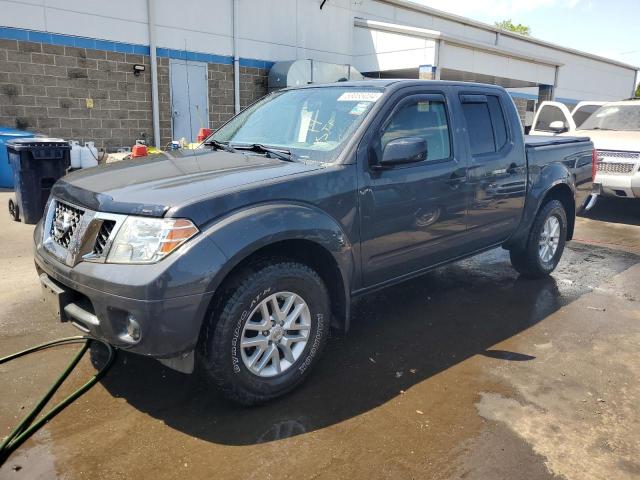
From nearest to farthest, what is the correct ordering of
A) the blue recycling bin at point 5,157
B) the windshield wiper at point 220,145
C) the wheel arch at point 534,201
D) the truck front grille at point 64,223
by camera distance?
the truck front grille at point 64,223, the windshield wiper at point 220,145, the wheel arch at point 534,201, the blue recycling bin at point 5,157

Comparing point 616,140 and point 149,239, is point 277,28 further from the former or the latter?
point 149,239

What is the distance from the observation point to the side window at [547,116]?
11312 mm

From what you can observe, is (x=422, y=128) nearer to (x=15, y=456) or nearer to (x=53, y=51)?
(x=15, y=456)

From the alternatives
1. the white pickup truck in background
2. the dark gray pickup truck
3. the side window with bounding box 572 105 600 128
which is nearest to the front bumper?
the dark gray pickup truck

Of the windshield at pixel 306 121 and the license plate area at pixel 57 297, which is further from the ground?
the windshield at pixel 306 121

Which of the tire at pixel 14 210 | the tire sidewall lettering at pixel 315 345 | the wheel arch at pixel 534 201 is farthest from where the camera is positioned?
the tire at pixel 14 210

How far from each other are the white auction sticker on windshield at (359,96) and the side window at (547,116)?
894 centimetres

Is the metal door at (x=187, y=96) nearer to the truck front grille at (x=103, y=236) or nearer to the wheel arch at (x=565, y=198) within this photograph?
the wheel arch at (x=565, y=198)

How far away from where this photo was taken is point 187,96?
46.3 ft

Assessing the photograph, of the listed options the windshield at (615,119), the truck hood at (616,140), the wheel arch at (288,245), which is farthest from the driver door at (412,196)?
the windshield at (615,119)

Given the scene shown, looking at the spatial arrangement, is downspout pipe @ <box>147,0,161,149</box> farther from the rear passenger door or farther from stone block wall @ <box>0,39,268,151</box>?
the rear passenger door

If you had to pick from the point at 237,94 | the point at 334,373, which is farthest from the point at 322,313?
the point at 237,94

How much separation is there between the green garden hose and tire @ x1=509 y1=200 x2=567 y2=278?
159 inches

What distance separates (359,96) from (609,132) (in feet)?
26.2
